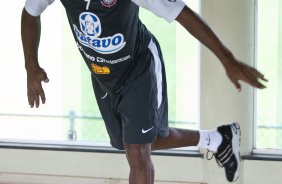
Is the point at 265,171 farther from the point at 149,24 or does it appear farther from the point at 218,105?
the point at 149,24

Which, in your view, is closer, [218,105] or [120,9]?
[120,9]

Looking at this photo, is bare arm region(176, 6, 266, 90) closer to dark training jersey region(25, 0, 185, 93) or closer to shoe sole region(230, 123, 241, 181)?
dark training jersey region(25, 0, 185, 93)

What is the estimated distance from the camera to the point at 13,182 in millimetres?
4121

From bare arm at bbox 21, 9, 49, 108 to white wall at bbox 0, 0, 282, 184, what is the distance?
112cm

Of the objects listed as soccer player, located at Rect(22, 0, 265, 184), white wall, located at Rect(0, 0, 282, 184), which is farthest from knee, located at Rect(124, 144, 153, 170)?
white wall, located at Rect(0, 0, 282, 184)

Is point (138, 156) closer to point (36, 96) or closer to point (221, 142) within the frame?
point (36, 96)

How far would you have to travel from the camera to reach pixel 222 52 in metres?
2.37

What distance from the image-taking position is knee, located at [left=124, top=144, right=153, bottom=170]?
3.02 meters

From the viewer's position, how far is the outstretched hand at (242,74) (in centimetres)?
231

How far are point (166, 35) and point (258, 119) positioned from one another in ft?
2.50

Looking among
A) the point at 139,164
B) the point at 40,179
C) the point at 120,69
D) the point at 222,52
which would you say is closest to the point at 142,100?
the point at 120,69

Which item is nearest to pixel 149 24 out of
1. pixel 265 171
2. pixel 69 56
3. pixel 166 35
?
pixel 166 35

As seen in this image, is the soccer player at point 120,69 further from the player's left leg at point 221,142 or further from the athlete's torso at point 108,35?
the player's left leg at point 221,142

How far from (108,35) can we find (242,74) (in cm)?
80
